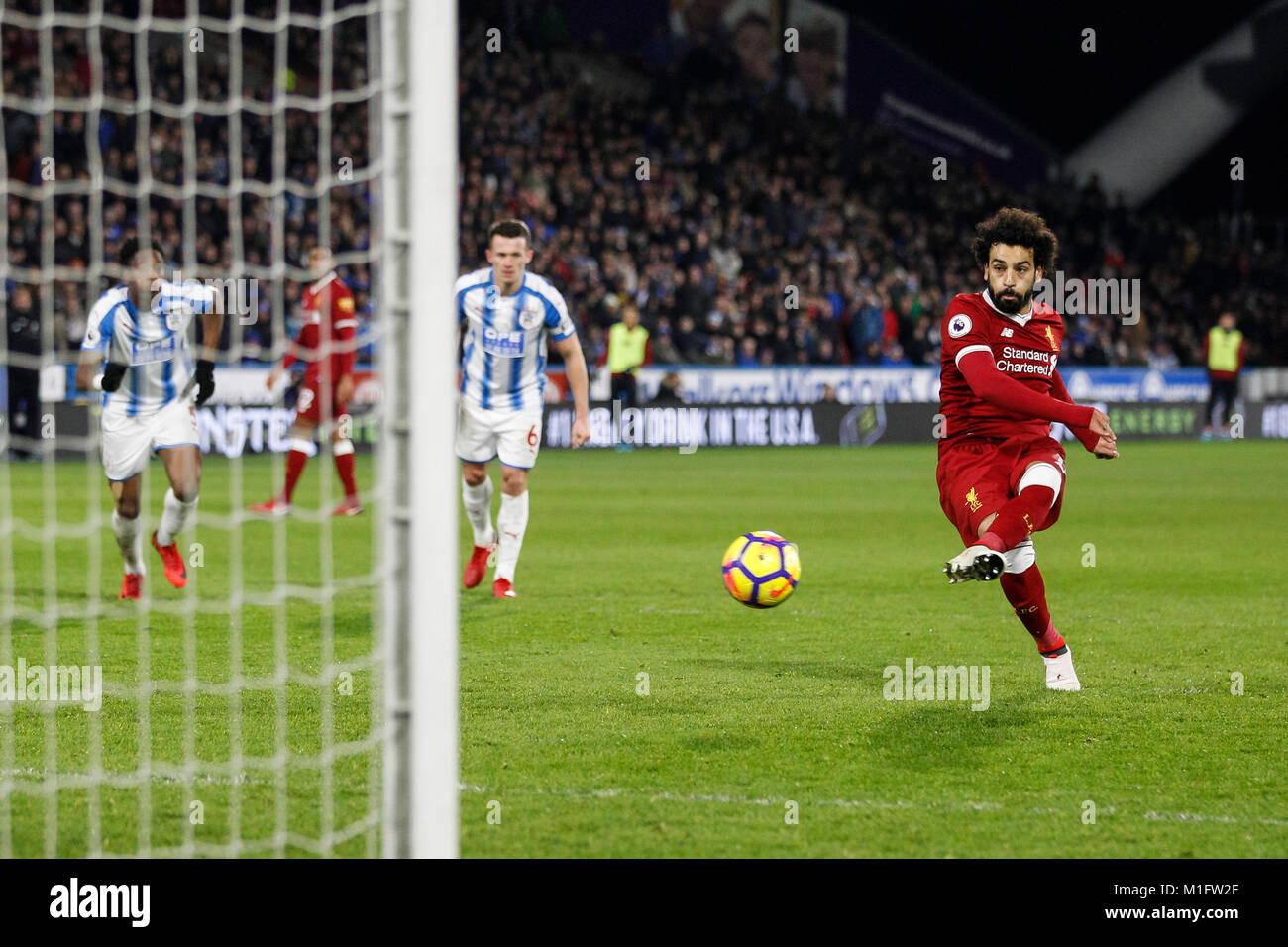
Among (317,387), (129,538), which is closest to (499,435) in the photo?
(129,538)

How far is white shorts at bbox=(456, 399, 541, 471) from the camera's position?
27.9 feet

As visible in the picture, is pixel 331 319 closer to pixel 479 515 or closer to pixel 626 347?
pixel 479 515

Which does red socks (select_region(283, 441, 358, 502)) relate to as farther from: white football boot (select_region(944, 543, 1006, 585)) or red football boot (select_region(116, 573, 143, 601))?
white football boot (select_region(944, 543, 1006, 585))

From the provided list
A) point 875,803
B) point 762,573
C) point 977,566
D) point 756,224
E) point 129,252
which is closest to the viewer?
point 875,803

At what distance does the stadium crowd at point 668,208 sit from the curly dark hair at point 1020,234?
1300 centimetres

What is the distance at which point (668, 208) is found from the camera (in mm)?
26156

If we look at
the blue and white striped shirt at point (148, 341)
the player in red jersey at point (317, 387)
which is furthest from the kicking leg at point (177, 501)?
the player in red jersey at point (317, 387)

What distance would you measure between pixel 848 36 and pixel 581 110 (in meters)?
7.85

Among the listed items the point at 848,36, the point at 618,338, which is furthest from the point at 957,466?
the point at 848,36

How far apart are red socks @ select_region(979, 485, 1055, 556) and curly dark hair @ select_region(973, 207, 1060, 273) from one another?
880mm

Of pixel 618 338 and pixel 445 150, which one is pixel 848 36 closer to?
pixel 618 338

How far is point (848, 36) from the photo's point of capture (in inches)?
1277

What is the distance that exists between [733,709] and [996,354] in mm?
1672

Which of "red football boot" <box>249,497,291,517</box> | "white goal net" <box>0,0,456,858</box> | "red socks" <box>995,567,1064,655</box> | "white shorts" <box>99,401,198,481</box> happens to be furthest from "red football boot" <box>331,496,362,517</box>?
"red socks" <box>995,567,1064,655</box>
